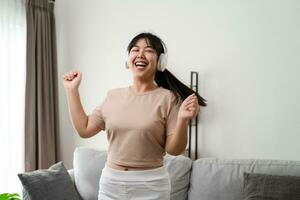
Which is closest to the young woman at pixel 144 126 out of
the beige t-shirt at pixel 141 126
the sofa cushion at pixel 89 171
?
the beige t-shirt at pixel 141 126

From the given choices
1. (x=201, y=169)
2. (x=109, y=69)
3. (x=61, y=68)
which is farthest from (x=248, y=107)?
(x=61, y=68)

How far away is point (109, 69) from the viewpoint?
301 cm

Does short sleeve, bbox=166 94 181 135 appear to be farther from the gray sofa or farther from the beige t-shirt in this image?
the gray sofa

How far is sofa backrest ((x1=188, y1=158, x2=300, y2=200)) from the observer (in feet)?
6.79

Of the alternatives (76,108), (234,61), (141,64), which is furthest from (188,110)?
(234,61)

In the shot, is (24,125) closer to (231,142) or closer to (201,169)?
(201,169)

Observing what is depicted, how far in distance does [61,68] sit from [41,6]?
24.0 inches

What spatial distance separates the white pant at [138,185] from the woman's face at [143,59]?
371mm

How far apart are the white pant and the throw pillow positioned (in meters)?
0.94

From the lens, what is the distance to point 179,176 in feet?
7.47

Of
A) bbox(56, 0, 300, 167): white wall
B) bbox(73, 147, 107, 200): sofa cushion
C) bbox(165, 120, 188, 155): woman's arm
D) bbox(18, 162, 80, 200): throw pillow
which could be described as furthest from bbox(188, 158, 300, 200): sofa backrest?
bbox(165, 120, 188, 155): woman's arm

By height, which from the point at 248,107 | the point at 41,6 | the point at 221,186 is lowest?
the point at 221,186

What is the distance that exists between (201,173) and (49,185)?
1.00 metres

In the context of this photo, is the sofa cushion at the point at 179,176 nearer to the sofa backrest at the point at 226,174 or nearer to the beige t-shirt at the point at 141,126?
the sofa backrest at the point at 226,174
